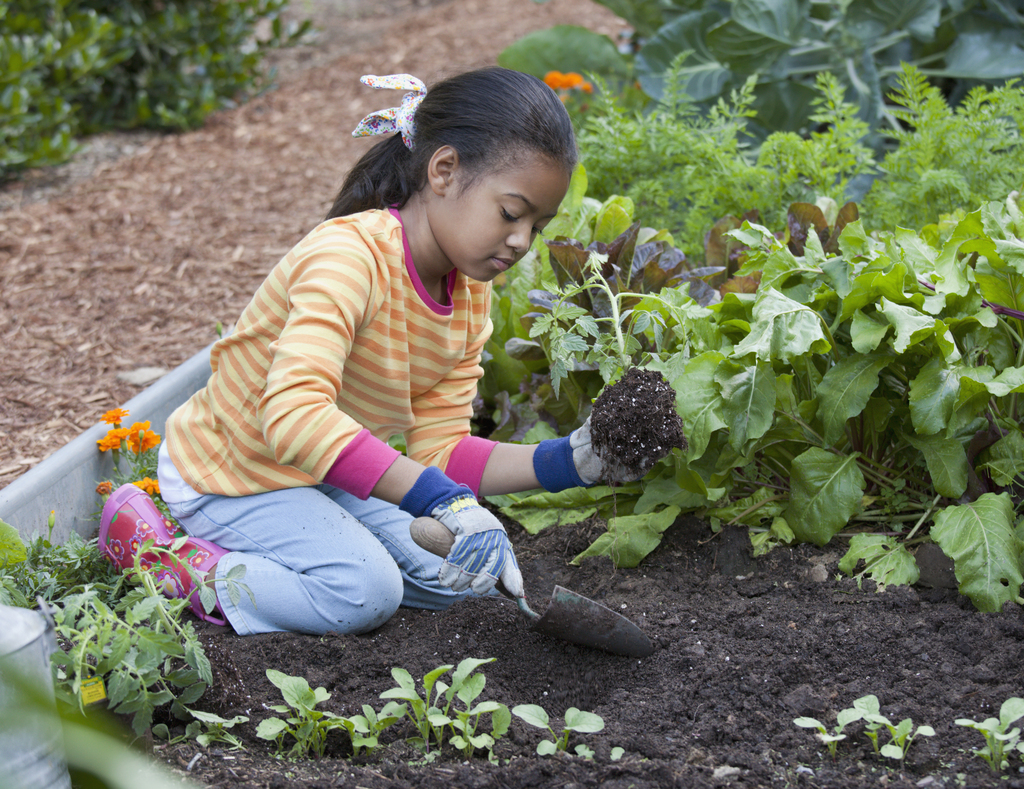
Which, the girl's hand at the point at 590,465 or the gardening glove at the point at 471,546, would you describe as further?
the girl's hand at the point at 590,465

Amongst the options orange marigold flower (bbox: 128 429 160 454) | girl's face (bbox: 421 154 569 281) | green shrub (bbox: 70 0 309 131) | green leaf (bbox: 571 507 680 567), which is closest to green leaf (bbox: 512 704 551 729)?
green leaf (bbox: 571 507 680 567)

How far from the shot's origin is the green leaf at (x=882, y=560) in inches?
79.4

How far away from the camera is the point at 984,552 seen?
1.85 m

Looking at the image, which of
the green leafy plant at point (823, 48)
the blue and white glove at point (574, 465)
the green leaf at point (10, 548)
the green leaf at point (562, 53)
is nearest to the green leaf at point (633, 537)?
the blue and white glove at point (574, 465)

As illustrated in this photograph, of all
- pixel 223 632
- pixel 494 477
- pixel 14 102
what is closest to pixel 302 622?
pixel 223 632

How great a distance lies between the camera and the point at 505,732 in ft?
5.20

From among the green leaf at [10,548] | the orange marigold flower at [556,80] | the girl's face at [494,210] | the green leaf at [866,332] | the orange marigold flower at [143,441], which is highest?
the girl's face at [494,210]

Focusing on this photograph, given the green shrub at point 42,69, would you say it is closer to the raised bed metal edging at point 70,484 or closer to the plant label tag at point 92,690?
the raised bed metal edging at point 70,484

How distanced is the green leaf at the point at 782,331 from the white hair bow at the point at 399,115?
2.81 feet

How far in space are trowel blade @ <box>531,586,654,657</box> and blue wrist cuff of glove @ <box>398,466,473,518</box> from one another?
305 millimetres

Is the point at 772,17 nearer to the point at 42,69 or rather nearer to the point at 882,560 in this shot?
the point at 882,560

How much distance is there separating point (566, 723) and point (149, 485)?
4.54 ft

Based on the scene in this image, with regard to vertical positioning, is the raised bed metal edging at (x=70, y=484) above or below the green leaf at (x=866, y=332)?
below

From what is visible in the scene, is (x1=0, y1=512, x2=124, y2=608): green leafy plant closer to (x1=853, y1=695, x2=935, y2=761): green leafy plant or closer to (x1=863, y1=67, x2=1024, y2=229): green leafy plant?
(x1=853, y1=695, x2=935, y2=761): green leafy plant
